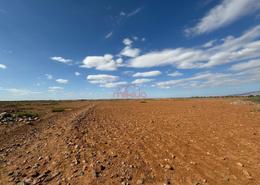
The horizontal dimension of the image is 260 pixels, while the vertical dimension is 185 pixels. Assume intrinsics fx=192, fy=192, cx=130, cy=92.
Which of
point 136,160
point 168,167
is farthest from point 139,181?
point 136,160

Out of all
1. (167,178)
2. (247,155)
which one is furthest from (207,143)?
(167,178)

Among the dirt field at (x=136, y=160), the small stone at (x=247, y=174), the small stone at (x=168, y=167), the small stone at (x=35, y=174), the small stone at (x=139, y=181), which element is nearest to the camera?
the small stone at (x=139, y=181)

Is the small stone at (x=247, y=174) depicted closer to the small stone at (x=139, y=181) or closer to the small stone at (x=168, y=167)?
the small stone at (x=168, y=167)

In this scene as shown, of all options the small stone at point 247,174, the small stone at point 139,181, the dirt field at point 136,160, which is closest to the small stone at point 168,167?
the dirt field at point 136,160

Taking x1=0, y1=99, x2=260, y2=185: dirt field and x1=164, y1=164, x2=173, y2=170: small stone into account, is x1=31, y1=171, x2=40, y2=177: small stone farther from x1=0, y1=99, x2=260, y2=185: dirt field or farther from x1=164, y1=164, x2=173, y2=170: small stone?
x1=164, y1=164, x2=173, y2=170: small stone

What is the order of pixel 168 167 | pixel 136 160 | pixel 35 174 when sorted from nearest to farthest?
pixel 35 174
pixel 168 167
pixel 136 160

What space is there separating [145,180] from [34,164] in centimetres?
419

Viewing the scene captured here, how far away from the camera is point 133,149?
8.52m

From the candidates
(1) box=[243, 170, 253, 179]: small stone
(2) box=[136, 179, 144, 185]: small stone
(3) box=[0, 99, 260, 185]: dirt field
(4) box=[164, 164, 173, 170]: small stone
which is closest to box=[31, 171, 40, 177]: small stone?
(3) box=[0, 99, 260, 185]: dirt field

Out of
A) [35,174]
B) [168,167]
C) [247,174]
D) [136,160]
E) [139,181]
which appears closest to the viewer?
[139,181]

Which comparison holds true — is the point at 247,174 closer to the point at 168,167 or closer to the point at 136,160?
the point at 168,167

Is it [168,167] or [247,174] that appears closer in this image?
[247,174]

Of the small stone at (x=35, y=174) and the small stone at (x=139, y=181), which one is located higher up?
the small stone at (x=35, y=174)

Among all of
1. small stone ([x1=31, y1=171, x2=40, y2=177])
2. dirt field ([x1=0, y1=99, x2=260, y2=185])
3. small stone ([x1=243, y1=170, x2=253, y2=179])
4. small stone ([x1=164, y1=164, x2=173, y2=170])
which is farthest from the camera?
small stone ([x1=164, y1=164, x2=173, y2=170])
